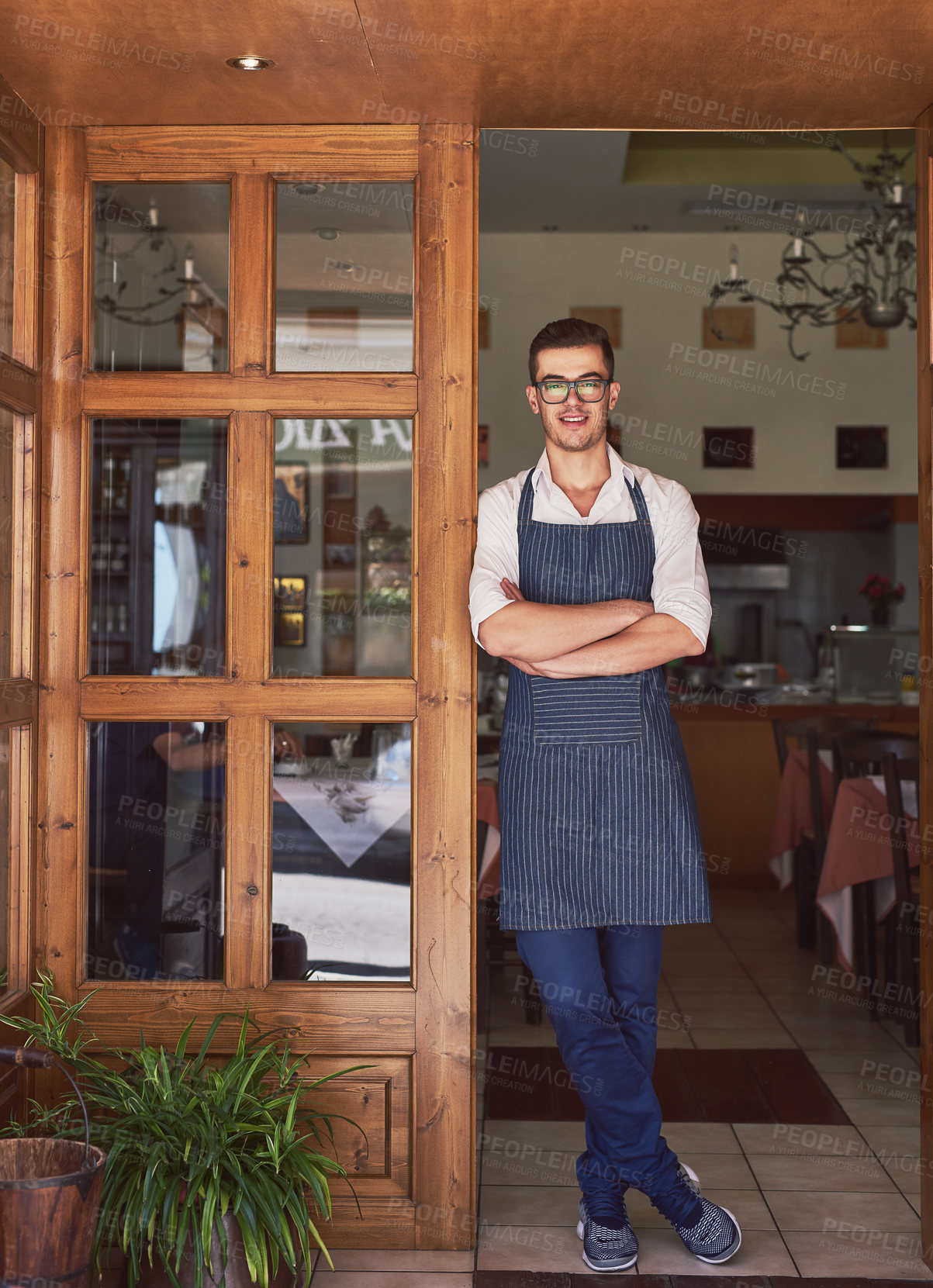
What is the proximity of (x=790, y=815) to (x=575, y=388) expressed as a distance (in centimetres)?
359

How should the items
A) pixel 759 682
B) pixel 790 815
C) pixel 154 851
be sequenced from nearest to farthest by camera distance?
pixel 154 851 < pixel 790 815 < pixel 759 682

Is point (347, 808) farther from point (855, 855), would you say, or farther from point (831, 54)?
point (855, 855)

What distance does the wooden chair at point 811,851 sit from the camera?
5059 mm

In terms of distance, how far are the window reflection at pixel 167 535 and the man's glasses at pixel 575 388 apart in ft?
12.1

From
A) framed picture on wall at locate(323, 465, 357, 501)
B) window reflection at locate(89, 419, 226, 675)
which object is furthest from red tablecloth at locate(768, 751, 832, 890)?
framed picture on wall at locate(323, 465, 357, 501)

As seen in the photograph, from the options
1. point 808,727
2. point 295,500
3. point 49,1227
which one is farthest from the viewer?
point 295,500

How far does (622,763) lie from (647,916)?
1.05 ft

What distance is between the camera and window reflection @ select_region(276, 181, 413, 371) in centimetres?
267

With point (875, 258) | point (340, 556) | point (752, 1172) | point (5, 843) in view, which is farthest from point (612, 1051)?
point (875, 258)

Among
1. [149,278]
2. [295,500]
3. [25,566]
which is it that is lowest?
[25,566]

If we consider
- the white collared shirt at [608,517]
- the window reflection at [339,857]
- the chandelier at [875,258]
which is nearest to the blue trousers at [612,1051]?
the window reflection at [339,857]

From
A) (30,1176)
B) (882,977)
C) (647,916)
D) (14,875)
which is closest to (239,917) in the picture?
(14,875)

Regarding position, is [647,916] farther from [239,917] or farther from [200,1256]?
[200,1256]

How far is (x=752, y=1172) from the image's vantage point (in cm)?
300
